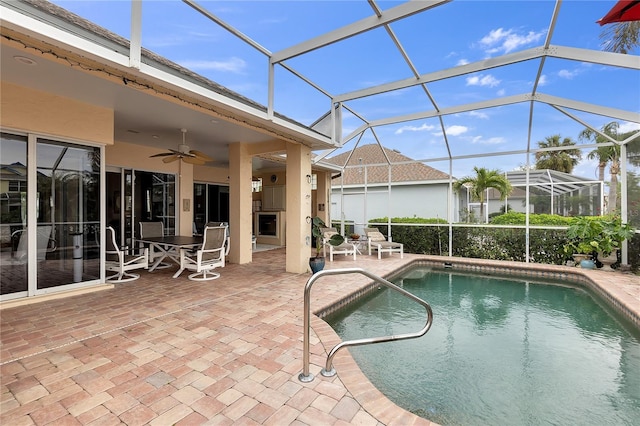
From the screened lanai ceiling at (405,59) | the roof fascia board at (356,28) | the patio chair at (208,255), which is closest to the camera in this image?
the roof fascia board at (356,28)

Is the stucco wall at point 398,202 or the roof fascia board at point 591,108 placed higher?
the roof fascia board at point 591,108

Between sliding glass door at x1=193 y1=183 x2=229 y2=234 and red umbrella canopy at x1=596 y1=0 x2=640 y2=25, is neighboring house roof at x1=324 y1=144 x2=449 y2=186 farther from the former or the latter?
red umbrella canopy at x1=596 y1=0 x2=640 y2=25

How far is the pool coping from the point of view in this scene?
2.22 metres

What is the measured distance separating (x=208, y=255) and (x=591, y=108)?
29.1 feet

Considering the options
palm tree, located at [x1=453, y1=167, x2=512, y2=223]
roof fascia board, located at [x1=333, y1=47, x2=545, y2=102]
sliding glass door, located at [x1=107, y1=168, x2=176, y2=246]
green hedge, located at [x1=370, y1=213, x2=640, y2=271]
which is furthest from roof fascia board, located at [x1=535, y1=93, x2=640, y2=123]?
sliding glass door, located at [x1=107, y1=168, x2=176, y2=246]

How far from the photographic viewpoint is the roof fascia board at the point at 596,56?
466 cm

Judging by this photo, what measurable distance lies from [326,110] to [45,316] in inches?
253

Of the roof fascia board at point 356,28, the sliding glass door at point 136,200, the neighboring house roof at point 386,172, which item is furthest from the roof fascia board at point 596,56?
the sliding glass door at point 136,200

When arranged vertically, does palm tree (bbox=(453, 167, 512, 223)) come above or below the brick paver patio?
above

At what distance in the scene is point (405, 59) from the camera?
5.54m

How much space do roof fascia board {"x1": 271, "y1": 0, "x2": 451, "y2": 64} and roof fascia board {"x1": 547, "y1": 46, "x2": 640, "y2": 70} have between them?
288 cm

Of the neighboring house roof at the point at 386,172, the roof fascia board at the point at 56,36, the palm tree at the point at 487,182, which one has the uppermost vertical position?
the neighboring house roof at the point at 386,172

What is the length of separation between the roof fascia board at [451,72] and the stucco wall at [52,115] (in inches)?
189

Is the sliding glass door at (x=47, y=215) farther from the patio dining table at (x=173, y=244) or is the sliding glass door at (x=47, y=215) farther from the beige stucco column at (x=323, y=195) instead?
the beige stucco column at (x=323, y=195)
